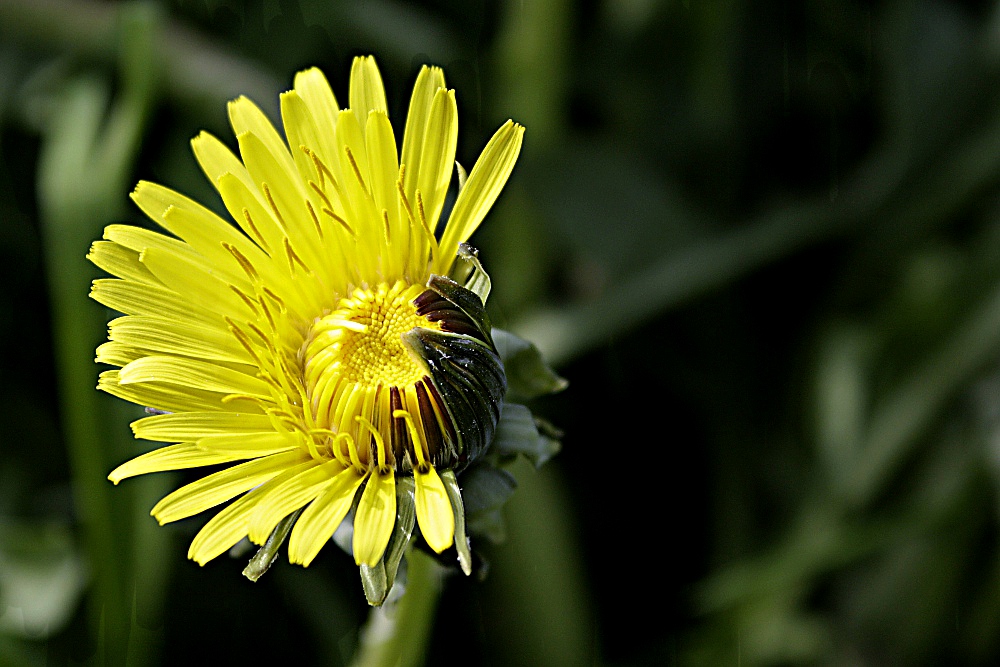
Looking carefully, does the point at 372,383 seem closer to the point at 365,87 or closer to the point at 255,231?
the point at 255,231

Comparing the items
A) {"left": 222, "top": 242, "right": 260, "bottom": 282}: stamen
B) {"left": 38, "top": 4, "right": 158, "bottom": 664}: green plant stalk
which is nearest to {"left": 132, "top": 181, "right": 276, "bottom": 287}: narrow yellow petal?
{"left": 222, "top": 242, "right": 260, "bottom": 282}: stamen

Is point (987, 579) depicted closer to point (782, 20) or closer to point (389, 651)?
point (389, 651)

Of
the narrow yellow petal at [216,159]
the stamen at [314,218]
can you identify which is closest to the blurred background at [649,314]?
the narrow yellow petal at [216,159]

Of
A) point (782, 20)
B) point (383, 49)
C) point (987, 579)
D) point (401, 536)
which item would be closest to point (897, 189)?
point (782, 20)

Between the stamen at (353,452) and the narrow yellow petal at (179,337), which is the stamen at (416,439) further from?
the narrow yellow petal at (179,337)

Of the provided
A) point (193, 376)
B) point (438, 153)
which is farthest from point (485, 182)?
point (193, 376)

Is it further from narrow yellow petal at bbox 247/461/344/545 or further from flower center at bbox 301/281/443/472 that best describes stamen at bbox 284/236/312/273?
narrow yellow petal at bbox 247/461/344/545
